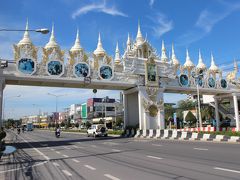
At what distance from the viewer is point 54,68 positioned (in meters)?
31.7

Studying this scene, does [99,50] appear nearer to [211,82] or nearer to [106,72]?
[106,72]

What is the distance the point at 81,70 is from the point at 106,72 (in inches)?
133

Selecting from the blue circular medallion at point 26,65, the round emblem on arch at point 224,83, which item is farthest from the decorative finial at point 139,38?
the round emblem on arch at point 224,83


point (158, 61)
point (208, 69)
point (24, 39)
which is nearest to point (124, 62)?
point (158, 61)

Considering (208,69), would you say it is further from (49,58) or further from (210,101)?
(49,58)

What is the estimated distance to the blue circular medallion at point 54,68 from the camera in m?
31.4

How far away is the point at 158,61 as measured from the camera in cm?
4022

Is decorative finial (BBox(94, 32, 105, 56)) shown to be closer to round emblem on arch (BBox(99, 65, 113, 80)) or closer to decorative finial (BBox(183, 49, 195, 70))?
round emblem on arch (BBox(99, 65, 113, 80))

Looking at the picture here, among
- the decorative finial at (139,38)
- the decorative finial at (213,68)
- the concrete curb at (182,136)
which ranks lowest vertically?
the concrete curb at (182,136)

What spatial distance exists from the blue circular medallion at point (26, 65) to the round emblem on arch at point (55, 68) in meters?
1.76

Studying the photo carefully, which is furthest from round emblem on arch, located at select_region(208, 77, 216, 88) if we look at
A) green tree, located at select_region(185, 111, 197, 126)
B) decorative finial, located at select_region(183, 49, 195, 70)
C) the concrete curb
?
green tree, located at select_region(185, 111, 197, 126)

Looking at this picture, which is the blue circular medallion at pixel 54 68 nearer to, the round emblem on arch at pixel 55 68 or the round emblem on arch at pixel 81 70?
the round emblem on arch at pixel 55 68

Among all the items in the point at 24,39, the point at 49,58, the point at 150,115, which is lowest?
the point at 150,115

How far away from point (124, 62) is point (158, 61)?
6.00 metres
